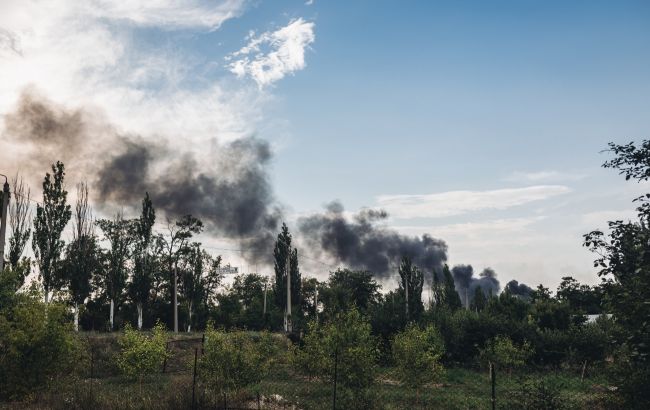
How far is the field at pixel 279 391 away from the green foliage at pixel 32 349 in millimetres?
683

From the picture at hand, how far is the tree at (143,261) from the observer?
158 ft

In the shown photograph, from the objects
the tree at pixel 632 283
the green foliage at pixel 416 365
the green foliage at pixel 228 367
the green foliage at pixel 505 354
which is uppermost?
the tree at pixel 632 283

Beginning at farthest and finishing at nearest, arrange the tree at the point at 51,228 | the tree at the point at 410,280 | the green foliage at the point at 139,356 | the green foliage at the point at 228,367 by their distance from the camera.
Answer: the tree at the point at 410,280 < the tree at the point at 51,228 < the green foliage at the point at 139,356 < the green foliage at the point at 228,367

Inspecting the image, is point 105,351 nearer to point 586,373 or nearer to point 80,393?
point 80,393

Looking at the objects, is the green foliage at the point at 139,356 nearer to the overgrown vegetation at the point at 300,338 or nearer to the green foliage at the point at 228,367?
the overgrown vegetation at the point at 300,338

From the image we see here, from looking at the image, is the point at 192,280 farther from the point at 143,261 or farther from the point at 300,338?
the point at 300,338

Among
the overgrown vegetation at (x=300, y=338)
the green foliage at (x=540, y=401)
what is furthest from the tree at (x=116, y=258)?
the green foliage at (x=540, y=401)

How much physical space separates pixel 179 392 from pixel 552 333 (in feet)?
94.1

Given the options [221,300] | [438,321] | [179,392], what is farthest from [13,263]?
[438,321]

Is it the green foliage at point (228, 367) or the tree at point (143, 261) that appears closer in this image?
the green foliage at point (228, 367)

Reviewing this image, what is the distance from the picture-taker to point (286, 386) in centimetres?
2297

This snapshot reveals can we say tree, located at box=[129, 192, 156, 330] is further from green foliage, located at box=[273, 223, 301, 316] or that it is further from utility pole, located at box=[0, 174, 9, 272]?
utility pole, located at box=[0, 174, 9, 272]

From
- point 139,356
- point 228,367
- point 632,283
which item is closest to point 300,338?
point 139,356

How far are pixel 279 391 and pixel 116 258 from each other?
1551 inches
